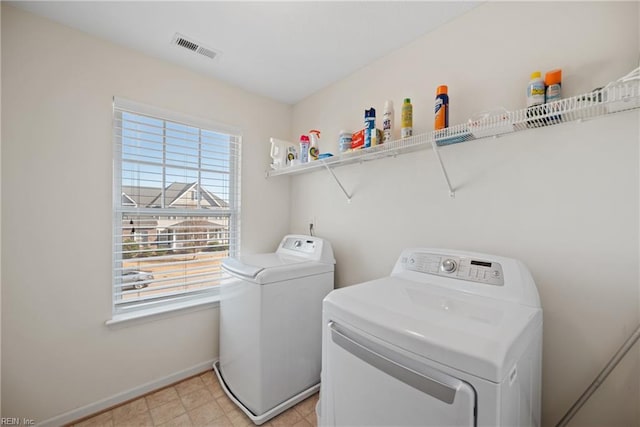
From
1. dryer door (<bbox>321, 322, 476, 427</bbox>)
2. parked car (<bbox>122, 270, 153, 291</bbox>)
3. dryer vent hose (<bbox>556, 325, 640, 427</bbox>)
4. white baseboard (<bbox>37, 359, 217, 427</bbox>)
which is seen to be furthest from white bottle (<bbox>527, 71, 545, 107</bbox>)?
white baseboard (<bbox>37, 359, 217, 427</bbox>)

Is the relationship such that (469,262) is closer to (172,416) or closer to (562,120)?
(562,120)

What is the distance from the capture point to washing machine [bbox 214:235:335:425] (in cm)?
160

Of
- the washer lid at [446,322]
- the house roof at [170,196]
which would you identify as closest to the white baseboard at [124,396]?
the house roof at [170,196]

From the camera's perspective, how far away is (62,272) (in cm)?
156

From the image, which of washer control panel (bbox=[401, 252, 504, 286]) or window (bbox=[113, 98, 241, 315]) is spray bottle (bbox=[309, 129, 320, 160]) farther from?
washer control panel (bbox=[401, 252, 504, 286])

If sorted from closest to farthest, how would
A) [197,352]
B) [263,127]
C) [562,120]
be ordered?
[562,120] → [197,352] → [263,127]

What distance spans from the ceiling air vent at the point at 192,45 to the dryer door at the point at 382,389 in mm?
1968

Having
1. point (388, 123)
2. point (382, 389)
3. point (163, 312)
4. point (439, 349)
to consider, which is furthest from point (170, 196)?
point (439, 349)

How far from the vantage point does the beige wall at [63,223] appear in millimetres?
1433

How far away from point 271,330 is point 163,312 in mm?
904

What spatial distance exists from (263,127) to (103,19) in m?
1.26

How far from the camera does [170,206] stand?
6.60 ft

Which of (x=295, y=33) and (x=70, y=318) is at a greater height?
(x=295, y=33)

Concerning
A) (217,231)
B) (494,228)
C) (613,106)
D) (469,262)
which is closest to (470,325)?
(469,262)
